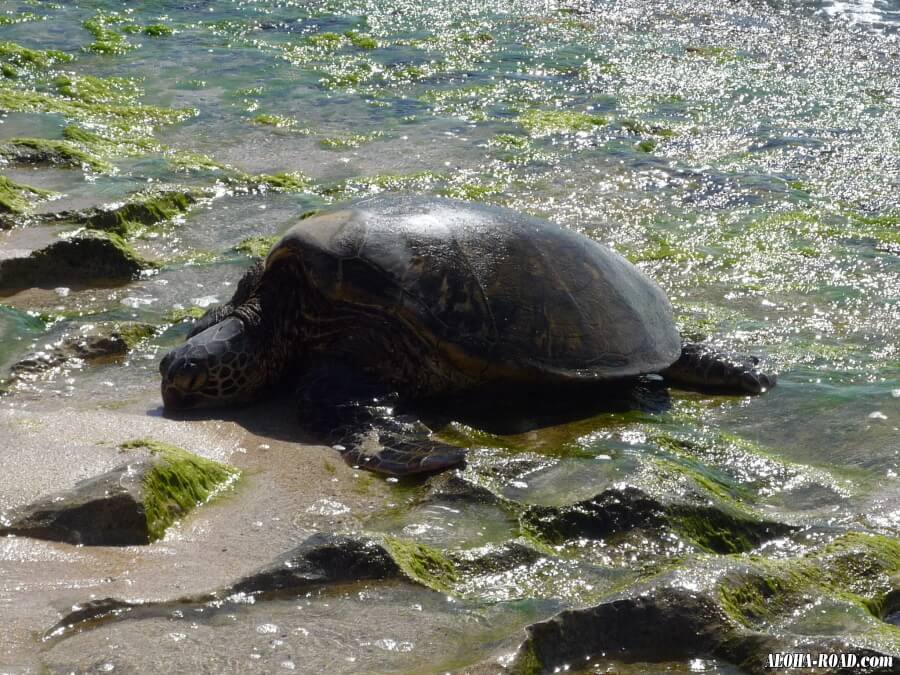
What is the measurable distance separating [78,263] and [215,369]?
2.11 m

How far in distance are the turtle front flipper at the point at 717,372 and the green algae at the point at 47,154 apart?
502cm

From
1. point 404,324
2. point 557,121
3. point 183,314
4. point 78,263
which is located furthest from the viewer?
point 557,121

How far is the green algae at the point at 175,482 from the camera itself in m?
3.68

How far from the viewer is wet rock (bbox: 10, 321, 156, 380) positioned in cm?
550

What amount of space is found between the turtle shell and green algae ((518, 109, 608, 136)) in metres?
5.39

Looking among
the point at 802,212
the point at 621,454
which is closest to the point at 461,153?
the point at 802,212

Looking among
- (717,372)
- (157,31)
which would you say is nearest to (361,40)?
(157,31)

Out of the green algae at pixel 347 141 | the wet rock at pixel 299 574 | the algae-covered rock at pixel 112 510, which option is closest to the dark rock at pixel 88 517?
the algae-covered rock at pixel 112 510

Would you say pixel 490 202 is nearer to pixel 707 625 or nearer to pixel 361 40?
pixel 707 625

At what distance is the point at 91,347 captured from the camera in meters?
5.74

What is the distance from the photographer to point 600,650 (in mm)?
2994

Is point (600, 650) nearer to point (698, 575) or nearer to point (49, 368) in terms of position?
point (698, 575)

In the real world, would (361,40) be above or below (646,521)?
above

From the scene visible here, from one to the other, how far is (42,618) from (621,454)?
2.48m
